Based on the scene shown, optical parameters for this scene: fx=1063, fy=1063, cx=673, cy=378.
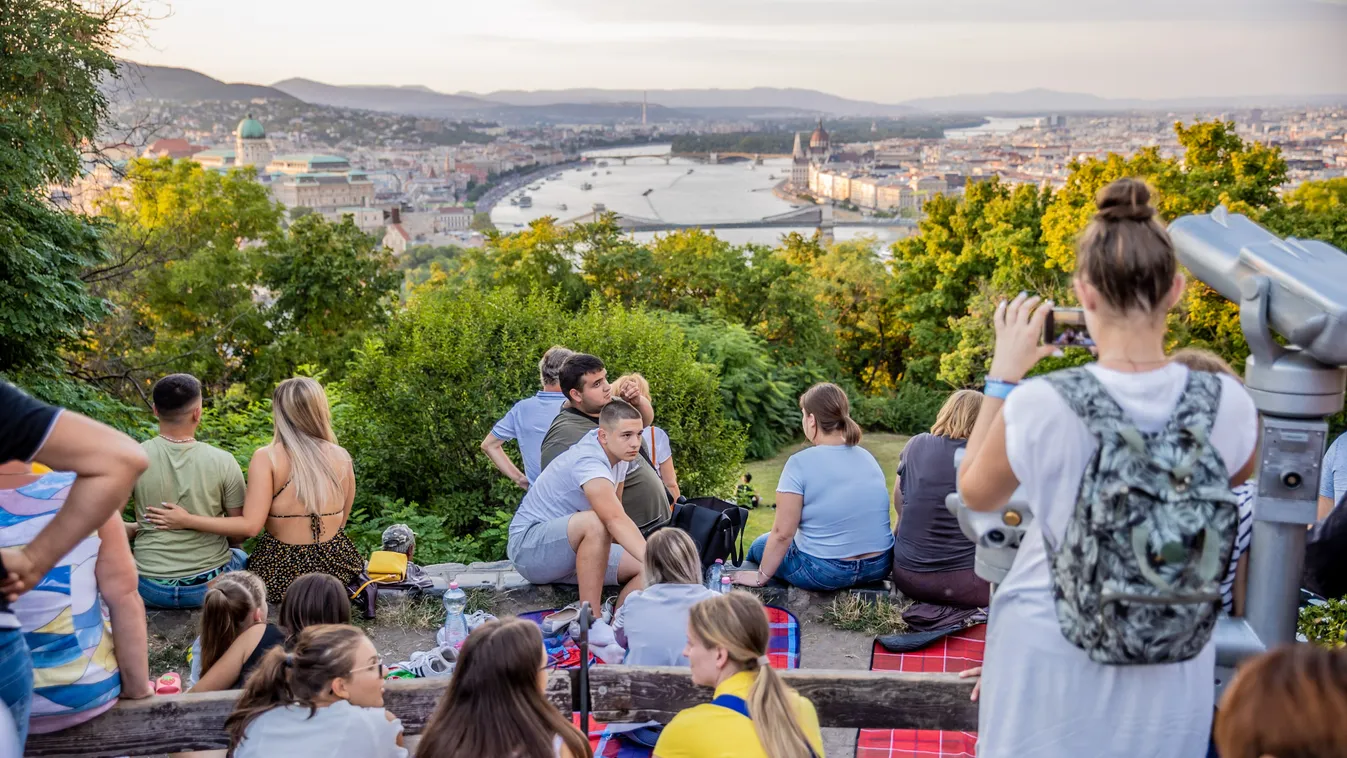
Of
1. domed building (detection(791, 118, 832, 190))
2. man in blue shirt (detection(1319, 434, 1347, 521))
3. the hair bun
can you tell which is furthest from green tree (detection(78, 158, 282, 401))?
domed building (detection(791, 118, 832, 190))

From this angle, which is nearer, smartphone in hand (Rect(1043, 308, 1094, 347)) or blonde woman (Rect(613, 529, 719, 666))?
smartphone in hand (Rect(1043, 308, 1094, 347))

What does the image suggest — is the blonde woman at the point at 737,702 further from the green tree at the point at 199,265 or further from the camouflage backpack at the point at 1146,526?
the green tree at the point at 199,265

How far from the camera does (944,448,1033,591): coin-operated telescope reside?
229 centimetres

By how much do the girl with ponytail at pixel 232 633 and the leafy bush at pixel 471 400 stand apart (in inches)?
216

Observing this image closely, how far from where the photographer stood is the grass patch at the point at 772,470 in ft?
59.5

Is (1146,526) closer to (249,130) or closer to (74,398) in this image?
(74,398)

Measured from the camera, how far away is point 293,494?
16.7 ft

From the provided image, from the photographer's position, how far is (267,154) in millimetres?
124750

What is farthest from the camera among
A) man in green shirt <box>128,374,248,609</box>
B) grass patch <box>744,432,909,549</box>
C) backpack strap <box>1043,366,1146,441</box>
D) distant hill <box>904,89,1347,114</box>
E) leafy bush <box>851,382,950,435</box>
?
distant hill <box>904,89,1347,114</box>

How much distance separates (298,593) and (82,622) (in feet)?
3.23

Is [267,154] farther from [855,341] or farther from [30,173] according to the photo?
[30,173]

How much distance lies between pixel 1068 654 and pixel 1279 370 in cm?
80

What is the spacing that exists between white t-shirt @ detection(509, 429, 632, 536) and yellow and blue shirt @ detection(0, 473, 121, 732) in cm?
229

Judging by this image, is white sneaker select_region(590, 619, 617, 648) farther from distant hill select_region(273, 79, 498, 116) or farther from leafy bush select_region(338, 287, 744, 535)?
distant hill select_region(273, 79, 498, 116)
